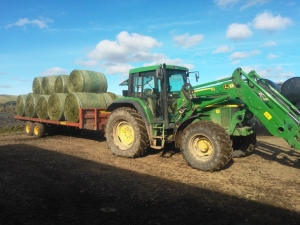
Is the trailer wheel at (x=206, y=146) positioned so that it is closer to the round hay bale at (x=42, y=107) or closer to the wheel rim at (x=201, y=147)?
the wheel rim at (x=201, y=147)

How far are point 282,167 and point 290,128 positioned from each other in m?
1.21

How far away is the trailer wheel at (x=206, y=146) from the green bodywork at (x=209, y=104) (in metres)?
0.49

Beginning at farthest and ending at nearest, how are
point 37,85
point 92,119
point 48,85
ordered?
1. point 37,85
2. point 48,85
3. point 92,119

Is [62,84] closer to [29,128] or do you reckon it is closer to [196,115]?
[29,128]

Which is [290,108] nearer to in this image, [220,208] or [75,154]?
[220,208]

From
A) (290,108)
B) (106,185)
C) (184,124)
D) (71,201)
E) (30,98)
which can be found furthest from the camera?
(30,98)

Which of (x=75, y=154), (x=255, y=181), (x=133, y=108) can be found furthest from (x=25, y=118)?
(x=255, y=181)

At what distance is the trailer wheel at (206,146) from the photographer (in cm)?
555

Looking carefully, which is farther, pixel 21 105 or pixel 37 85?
pixel 21 105

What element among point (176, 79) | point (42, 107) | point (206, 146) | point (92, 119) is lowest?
point (206, 146)

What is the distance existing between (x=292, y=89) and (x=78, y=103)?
7922 mm

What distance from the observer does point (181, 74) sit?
24.2ft

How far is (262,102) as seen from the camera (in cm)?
566

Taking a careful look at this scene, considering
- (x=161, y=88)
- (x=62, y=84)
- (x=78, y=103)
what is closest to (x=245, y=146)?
(x=161, y=88)
